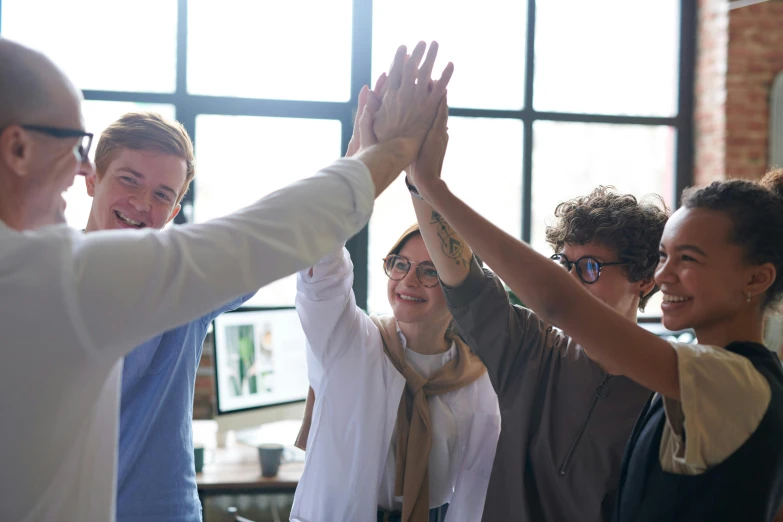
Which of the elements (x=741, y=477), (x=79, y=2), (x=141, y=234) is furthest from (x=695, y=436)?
(x=79, y=2)

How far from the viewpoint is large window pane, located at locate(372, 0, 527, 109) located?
14.2ft

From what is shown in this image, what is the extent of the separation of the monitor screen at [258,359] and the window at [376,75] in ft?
3.01

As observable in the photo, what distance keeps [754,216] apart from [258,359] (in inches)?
87.7

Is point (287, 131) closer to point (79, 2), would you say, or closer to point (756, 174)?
point (79, 2)

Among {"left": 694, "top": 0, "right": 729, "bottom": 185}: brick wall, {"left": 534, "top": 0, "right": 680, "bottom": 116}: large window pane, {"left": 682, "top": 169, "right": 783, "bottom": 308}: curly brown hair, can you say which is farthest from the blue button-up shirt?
{"left": 694, "top": 0, "right": 729, "bottom": 185}: brick wall

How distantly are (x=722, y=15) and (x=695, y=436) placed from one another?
3906 mm

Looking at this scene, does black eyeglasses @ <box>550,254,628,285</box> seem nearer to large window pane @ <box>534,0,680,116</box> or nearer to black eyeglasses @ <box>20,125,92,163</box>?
black eyeglasses @ <box>20,125,92,163</box>

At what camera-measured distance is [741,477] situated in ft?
3.36

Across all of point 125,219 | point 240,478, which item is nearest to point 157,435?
point 125,219

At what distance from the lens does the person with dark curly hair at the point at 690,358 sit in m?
1.02

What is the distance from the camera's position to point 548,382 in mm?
1501

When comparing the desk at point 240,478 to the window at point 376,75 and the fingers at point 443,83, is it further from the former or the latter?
the fingers at point 443,83

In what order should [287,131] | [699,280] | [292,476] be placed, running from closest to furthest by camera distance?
[699,280], [292,476], [287,131]

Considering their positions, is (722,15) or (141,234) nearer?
(141,234)
